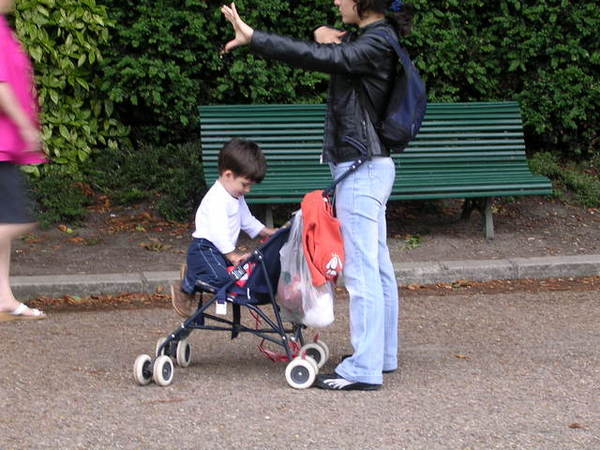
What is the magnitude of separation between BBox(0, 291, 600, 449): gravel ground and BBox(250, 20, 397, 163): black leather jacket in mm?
1157

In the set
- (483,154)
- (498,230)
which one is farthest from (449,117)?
(498,230)

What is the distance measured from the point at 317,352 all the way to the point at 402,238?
3419mm

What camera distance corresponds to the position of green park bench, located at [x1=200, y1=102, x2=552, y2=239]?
9141 mm

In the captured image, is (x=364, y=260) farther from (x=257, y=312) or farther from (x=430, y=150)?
(x=430, y=150)

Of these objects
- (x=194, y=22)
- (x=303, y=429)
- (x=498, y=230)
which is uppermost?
(x=194, y=22)

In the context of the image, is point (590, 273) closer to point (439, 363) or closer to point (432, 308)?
point (432, 308)

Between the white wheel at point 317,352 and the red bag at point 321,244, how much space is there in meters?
0.57

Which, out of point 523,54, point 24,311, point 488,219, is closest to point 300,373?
point 24,311

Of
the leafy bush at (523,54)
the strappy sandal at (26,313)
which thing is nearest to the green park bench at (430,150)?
the leafy bush at (523,54)

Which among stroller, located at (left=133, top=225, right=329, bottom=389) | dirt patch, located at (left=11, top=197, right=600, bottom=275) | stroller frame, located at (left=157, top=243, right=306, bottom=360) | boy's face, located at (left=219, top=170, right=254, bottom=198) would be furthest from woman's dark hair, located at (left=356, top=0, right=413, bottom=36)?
dirt patch, located at (left=11, top=197, right=600, bottom=275)

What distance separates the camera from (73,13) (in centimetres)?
Result: 1014

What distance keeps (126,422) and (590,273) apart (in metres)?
4.55

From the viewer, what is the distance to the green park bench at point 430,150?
30.0 feet

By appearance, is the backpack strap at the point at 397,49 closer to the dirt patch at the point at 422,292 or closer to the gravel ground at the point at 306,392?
the gravel ground at the point at 306,392
